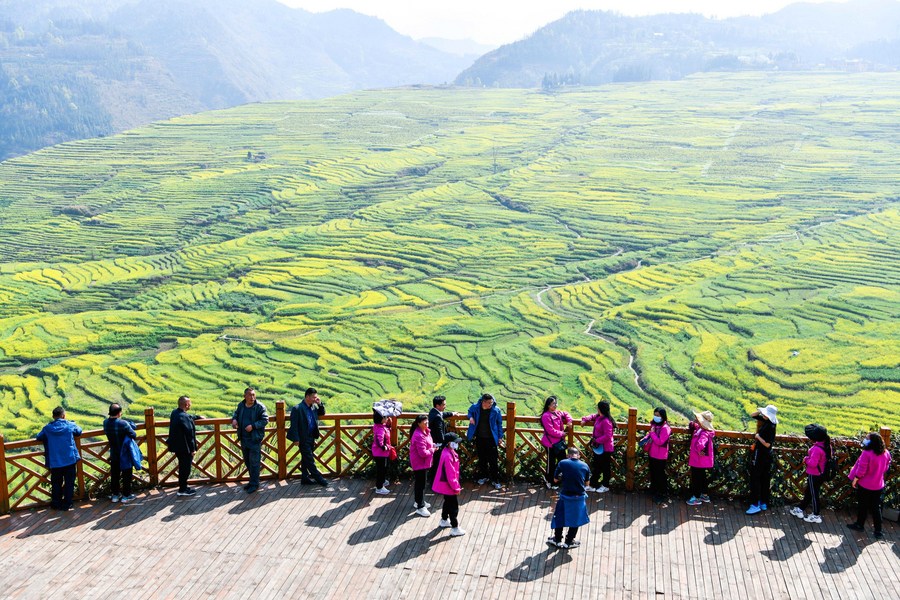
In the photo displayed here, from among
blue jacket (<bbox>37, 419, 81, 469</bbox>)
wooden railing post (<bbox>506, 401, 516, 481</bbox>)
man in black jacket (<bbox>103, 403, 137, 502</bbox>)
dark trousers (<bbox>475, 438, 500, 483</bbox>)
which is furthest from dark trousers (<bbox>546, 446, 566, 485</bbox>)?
blue jacket (<bbox>37, 419, 81, 469</bbox>)

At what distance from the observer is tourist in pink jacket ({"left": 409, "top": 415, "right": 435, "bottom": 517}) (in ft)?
35.5

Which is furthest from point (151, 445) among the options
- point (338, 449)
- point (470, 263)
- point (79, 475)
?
point (470, 263)

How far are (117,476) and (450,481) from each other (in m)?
4.54

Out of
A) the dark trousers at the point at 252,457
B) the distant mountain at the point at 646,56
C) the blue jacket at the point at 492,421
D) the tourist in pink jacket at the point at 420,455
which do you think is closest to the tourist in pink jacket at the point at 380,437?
the tourist in pink jacket at the point at 420,455

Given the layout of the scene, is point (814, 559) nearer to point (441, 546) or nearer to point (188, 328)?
point (441, 546)

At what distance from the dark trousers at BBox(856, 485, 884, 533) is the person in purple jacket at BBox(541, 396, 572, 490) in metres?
3.60

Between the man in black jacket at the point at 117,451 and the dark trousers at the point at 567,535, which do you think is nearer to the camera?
the dark trousers at the point at 567,535

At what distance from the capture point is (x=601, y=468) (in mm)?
11445

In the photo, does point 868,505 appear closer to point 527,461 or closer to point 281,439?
point 527,461

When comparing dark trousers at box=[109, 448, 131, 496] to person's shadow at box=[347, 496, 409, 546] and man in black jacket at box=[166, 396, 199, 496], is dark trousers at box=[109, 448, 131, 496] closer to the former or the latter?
man in black jacket at box=[166, 396, 199, 496]

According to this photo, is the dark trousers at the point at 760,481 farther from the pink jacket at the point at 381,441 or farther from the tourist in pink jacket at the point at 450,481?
the pink jacket at the point at 381,441

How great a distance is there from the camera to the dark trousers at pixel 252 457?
37.7 feet

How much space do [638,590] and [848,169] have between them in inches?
3106

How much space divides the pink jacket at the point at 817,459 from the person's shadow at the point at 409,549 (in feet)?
14.8
